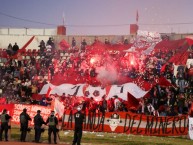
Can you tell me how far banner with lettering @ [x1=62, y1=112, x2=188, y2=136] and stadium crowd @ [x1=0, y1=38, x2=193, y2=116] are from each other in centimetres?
145

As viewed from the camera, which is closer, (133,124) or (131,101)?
(133,124)

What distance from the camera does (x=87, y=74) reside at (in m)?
37.3

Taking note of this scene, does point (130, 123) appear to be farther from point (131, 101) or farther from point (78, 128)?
point (78, 128)

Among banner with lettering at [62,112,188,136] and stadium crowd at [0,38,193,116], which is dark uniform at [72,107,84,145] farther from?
stadium crowd at [0,38,193,116]

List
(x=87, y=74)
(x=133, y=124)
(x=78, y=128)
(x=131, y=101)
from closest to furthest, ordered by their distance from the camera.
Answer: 1. (x=78, y=128)
2. (x=133, y=124)
3. (x=131, y=101)
4. (x=87, y=74)

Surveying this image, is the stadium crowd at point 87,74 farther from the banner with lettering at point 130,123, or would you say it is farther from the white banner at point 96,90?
the banner with lettering at point 130,123

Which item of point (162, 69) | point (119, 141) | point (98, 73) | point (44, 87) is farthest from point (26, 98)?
point (119, 141)

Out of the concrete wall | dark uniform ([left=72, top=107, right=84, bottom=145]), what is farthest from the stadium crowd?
dark uniform ([left=72, top=107, right=84, bottom=145])

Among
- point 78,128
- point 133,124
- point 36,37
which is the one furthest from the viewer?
point 36,37

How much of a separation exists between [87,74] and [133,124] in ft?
32.7

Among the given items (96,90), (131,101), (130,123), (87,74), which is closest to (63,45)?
(87,74)

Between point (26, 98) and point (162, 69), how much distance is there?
10.0 meters

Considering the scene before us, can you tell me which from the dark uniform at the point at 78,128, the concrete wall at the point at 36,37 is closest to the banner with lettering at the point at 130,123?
the dark uniform at the point at 78,128

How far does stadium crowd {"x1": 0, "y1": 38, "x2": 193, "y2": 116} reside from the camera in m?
30.6
